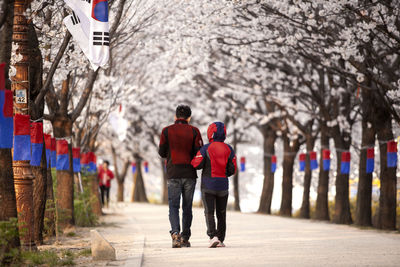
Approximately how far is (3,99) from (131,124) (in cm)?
3805

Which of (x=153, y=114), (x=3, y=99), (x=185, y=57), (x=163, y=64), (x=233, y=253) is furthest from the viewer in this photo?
(x=153, y=114)

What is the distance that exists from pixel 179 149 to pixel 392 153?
8629 mm

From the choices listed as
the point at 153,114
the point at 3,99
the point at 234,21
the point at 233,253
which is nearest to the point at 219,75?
the point at 234,21

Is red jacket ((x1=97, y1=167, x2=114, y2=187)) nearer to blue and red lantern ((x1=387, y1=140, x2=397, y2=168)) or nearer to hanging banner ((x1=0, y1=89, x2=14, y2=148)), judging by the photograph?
blue and red lantern ((x1=387, y1=140, x2=397, y2=168))

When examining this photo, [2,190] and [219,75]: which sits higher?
[219,75]

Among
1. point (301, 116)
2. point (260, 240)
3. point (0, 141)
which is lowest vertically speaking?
point (260, 240)

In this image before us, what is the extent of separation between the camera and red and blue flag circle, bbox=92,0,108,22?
461 inches

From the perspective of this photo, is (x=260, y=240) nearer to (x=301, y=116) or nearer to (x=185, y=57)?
(x=185, y=57)

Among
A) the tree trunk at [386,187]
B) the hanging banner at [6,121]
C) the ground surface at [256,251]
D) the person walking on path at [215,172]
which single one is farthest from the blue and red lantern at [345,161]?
the hanging banner at [6,121]

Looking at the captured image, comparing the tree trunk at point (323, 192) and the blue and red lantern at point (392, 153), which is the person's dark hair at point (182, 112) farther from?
the tree trunk at point (323, 192)

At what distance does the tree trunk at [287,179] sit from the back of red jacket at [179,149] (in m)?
18.1

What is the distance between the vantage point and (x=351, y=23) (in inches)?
714

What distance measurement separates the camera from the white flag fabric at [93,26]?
462 inches

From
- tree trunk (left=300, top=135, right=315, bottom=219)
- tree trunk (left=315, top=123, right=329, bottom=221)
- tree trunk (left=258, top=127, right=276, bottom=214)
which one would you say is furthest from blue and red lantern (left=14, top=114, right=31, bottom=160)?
tree trunk (left=258, top=127, right=276, bottom=214)
